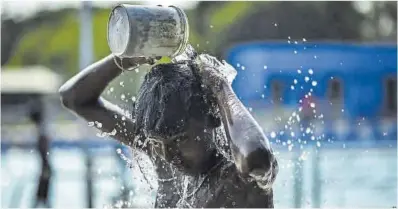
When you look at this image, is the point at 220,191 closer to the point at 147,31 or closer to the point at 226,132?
Answer: the point at 226,132

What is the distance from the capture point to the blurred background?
25.7ft

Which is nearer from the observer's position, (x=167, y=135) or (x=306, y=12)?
(x=167, y=135)

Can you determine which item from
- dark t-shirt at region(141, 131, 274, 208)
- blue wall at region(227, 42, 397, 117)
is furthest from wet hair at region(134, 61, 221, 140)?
blue wall at region(227, 42, 397, 117)

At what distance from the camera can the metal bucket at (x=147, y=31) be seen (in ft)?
6.93

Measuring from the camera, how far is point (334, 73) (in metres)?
19.2

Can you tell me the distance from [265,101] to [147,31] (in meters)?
15.3

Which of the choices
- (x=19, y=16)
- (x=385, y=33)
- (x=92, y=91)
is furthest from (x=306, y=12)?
(x=92, y=91)

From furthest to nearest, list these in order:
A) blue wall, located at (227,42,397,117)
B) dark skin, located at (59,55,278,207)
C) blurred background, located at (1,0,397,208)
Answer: blue wall, located at (227,42,397,117)
blurred background, located at (1,0,397,208)
dark skin, located at (59,55,278,207)

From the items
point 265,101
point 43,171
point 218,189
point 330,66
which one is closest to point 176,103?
point 218,189

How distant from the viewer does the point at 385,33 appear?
3130cm

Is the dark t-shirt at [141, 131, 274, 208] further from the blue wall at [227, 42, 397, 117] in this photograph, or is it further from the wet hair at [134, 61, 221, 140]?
the blue wall at [227, 42, 397, 117]

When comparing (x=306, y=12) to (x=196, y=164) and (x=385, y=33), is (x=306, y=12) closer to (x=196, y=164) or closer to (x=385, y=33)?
(x=385, y=33)

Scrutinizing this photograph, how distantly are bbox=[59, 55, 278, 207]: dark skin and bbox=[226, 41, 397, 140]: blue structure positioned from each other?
14.5 metres

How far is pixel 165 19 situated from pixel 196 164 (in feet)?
1.26
